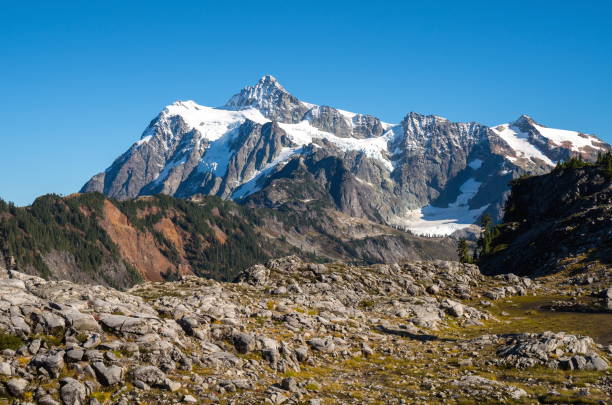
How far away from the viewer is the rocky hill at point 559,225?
10850cm

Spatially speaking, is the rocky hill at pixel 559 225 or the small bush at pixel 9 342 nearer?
the small bush at pixel 9 342

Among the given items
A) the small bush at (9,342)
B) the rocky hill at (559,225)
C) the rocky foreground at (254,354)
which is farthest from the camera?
the rocky hill at (559,225)

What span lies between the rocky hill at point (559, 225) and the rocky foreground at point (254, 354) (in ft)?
190

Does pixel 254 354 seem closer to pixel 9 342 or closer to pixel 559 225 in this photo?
pixel 9 342

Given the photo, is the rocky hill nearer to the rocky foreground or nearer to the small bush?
the rocky foreground

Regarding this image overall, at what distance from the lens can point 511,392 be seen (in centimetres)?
3297

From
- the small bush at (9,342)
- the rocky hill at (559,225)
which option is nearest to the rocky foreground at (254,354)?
the small bush at (9,342)

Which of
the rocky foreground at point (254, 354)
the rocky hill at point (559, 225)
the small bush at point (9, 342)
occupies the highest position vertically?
the rocky hill at point (559, 225)

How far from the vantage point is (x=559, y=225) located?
131500 millimetres

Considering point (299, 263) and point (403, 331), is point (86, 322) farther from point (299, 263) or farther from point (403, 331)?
point (299, 263)

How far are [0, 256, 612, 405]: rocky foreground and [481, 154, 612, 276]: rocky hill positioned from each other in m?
57.9

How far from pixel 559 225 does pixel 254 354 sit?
11550cm

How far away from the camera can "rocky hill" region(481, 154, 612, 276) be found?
10850 cm

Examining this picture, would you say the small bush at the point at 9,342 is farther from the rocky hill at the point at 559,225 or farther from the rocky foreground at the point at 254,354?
the rocky hill at the point at 559,225
